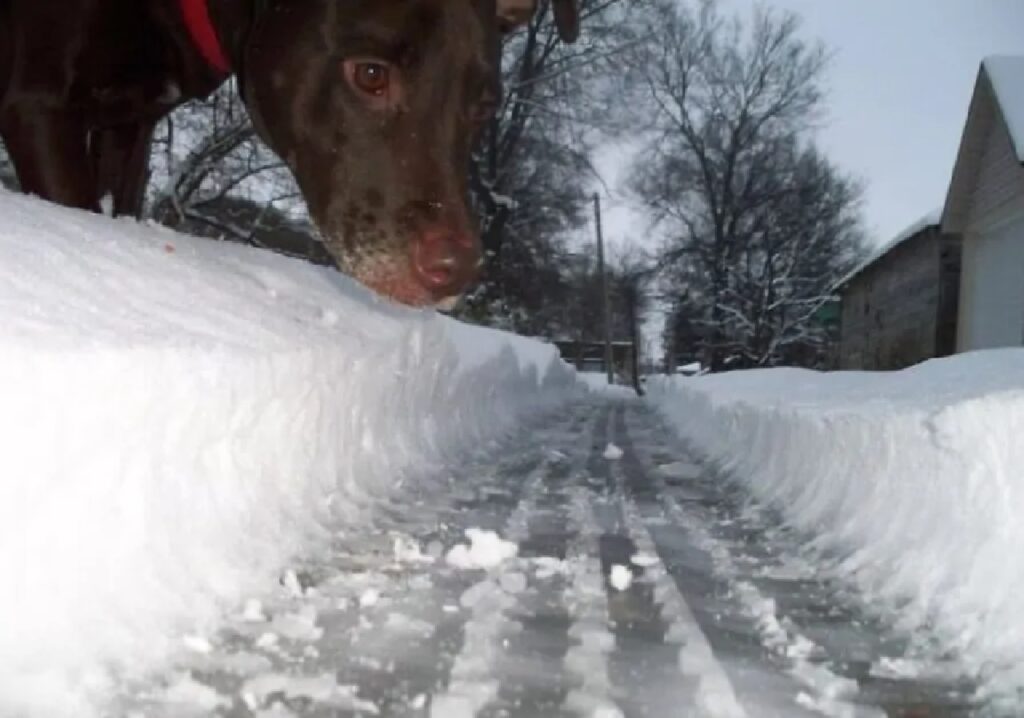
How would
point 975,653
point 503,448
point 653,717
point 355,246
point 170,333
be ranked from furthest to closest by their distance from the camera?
point 503,448 < point 355,246 < point 170,333 < point 975,653 < point 653,717

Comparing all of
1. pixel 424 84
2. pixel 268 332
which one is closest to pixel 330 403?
pixel 268 332

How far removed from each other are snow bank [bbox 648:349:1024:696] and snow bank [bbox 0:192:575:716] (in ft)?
4.98

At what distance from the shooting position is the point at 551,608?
253 cm

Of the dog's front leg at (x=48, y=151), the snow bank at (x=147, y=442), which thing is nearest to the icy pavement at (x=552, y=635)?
the snow bank at (x=147, y=442)

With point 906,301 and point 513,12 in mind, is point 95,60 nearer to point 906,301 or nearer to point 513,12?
point 513,12

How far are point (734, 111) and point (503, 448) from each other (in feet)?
118

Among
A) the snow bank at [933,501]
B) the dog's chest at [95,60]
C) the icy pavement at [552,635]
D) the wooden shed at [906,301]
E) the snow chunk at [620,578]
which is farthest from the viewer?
the wooden shed at [906,301]

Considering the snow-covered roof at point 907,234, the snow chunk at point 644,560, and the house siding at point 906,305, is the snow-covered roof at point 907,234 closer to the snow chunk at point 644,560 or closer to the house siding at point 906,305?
the house siding at point 906,305

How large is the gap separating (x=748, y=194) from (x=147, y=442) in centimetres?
3974

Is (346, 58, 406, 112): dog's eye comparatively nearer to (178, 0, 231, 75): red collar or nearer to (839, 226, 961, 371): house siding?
(178, 0, 231, 75): red collar

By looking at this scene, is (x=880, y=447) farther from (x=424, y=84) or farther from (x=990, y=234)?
(x=990, y=234)

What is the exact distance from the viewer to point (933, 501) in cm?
283

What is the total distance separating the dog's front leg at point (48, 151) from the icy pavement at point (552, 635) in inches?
69.3

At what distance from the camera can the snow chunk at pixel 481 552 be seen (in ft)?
9.61
